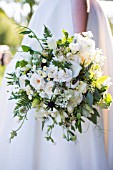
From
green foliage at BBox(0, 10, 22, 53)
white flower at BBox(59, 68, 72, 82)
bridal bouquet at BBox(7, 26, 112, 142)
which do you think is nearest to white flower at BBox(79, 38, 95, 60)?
bridal bouquet at BBox(7, 26, 112, 142)

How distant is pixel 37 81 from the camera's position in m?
1.99

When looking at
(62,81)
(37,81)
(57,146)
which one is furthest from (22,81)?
(57,146)

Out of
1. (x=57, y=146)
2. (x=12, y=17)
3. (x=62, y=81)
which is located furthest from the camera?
(x=12, y=17)

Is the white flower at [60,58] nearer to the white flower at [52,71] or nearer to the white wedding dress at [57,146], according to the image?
the white flower at [52,71]

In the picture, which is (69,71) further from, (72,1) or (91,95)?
(72,1)

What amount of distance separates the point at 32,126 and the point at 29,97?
Answer: 0.67m

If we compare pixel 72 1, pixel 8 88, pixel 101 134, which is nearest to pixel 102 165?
pixel 101 134

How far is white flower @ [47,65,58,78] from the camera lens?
1.97 metres

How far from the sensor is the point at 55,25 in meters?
2.74

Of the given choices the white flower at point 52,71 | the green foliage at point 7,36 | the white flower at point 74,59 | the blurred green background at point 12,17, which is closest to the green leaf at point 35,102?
the white flower at point 52,71

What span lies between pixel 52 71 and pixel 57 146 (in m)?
0.78

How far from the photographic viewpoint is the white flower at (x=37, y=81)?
6.47 feet

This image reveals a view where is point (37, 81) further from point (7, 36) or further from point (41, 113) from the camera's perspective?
point (7, 36)

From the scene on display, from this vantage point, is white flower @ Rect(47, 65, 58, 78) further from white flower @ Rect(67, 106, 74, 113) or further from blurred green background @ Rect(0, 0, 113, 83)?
blurred green background @ Rect(0, 0, 113, 83)
